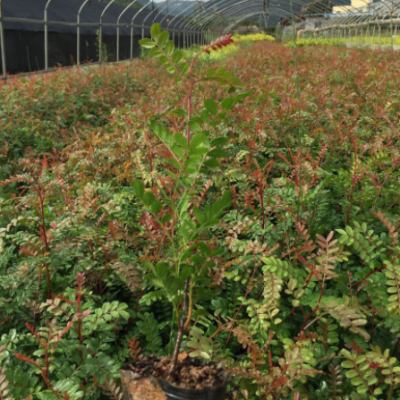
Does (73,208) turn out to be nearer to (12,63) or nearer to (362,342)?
(362,342)

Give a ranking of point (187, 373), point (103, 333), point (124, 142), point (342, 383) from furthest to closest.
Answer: point (124, 142) < point (103, 333) < point (342, 383) < point (187, 373)

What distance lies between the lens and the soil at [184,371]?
0.94 meters

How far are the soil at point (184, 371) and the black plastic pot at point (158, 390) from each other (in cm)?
1

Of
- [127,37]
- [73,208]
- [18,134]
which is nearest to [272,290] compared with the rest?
[73,208]

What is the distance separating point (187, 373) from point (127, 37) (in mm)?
23987

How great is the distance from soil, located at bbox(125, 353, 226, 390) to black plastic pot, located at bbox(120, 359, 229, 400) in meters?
0.01

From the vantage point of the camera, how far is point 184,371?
988 mm

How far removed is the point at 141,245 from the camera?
5.92 feet

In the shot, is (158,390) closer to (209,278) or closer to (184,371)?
(184,371)

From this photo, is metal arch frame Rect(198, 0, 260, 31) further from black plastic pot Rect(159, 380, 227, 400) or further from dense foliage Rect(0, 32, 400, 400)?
black plastic pot Rect(159, 380, 227, 400)

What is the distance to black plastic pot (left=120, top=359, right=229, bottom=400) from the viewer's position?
0.90m

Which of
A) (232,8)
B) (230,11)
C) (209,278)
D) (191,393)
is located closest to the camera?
(191,393)

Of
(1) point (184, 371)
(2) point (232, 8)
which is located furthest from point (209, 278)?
(2) point (232, 8)

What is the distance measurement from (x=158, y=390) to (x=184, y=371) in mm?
83
